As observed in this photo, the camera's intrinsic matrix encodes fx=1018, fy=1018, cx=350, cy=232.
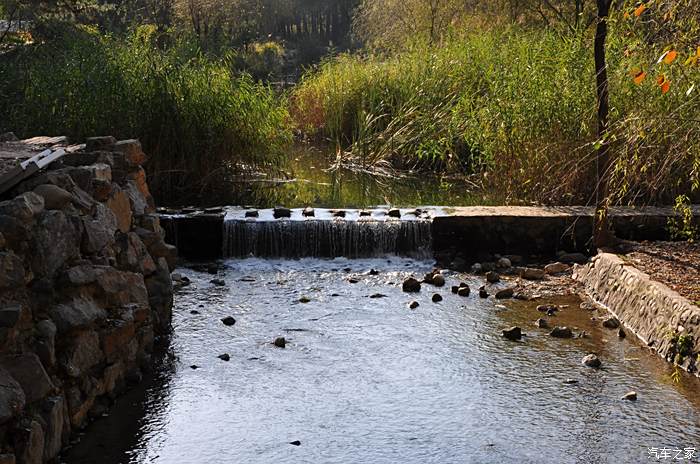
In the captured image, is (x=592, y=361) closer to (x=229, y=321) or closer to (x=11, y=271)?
(x=229, y=321)

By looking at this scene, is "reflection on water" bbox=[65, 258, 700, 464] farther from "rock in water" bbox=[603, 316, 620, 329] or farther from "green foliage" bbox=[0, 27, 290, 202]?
"green foliage" bbox=[0, 27, 290, 202]

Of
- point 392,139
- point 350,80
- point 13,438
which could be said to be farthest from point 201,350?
point 350,80

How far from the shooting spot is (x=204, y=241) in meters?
11.1

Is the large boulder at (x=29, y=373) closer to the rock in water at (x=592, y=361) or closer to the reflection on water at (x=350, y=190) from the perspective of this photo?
the rock in water at (x=592, y=361)

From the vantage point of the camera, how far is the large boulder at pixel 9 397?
491cm

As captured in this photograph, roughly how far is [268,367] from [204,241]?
402 centimetres

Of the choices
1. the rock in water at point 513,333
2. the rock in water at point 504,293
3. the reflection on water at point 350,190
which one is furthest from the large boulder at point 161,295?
the reflection on water at point 350,190

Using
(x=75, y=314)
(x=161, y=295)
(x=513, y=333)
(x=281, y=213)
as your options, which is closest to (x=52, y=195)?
(x=75, y=314)

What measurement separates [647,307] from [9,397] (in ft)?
16.6

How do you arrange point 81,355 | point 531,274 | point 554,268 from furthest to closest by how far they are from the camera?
point 554,268
point 531,274
point 81,355

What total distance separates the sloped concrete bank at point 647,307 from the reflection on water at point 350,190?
3.80m

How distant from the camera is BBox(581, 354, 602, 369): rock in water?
7.38 metres

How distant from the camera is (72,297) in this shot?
6.15 meters

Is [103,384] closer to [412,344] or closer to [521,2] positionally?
[412,344]
